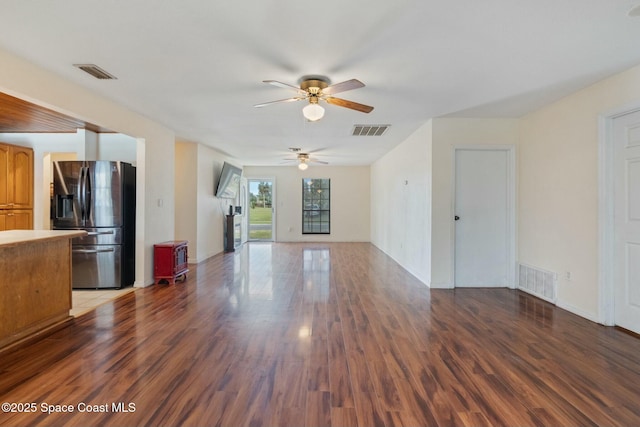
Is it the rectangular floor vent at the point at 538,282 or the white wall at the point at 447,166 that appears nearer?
the rectangular floor vent at the point at 538,282

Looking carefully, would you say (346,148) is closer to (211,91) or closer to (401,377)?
(211,91)

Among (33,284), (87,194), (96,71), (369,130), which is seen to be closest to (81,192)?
(87,194)

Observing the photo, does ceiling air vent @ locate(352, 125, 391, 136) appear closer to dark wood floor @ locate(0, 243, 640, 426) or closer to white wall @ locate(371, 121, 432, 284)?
white wall @ locate(371, 121, 432, 284)

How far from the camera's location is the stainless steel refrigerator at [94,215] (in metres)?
4.41

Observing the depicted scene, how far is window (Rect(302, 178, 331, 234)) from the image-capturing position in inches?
408

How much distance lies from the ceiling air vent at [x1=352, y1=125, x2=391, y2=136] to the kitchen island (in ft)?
13.5

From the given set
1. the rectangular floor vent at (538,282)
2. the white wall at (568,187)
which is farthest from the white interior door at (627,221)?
the rectangular floor vent at (538,282)

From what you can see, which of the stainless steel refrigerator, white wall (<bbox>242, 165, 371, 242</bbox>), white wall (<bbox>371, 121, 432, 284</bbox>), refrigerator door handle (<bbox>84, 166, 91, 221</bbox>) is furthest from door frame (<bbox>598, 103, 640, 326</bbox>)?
white wall (<bbox>242, 165, 371, 242</bbox>)

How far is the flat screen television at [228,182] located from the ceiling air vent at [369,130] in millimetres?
3530

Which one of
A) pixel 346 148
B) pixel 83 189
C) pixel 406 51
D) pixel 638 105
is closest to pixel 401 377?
pixel 406 51

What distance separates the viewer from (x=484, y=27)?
227 centimetres

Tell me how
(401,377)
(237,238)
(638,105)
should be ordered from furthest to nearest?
(237,238) → (638,105) → (401,377)

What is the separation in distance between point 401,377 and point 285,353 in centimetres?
93

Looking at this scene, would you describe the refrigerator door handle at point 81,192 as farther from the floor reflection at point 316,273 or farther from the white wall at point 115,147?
the floor reflection at point 316,273
